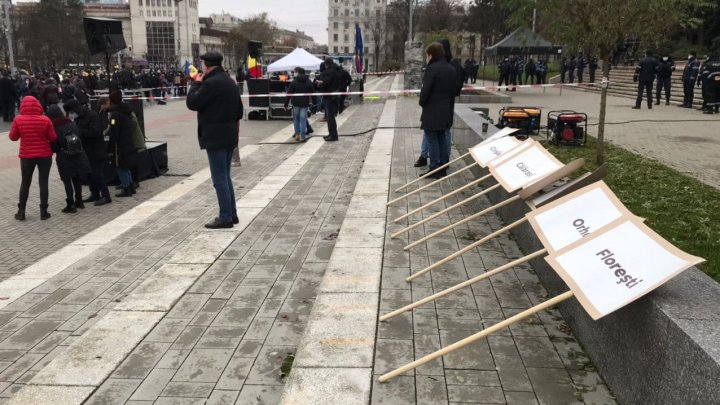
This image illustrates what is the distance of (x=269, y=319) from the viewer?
442cm

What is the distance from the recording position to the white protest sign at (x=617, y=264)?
274cm

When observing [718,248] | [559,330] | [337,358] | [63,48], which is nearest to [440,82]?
[718,248]

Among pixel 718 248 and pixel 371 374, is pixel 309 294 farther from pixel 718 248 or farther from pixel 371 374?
pixel 718 248

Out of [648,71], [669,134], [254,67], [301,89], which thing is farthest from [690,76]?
[254,67]

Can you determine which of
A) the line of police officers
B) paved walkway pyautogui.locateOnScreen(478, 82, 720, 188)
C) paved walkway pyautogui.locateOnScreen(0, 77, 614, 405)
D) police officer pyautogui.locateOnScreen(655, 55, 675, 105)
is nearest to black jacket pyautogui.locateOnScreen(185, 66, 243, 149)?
paved walkway pyautogui.locateOnScreen(0, 77, 614, 405)

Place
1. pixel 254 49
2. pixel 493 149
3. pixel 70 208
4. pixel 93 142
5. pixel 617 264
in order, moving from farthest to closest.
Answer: pixel 254 49 → pixel 93 142 → pixel 70 208 → pixel 493 149 → pixel 617 264

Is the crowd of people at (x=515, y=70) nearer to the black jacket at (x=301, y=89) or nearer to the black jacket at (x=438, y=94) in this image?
the black jacket at (x=301, y=89)

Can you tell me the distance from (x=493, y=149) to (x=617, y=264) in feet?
12.2

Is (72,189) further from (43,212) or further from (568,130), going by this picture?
(568,130)

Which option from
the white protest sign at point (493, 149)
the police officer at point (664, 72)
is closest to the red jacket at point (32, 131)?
the white protest sign at point (493, 149)

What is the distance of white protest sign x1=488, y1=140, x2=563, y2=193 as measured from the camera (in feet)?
16.8

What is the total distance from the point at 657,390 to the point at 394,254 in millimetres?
3180

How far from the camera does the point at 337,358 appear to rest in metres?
3.72

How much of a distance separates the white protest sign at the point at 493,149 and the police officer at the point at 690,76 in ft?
51.1
